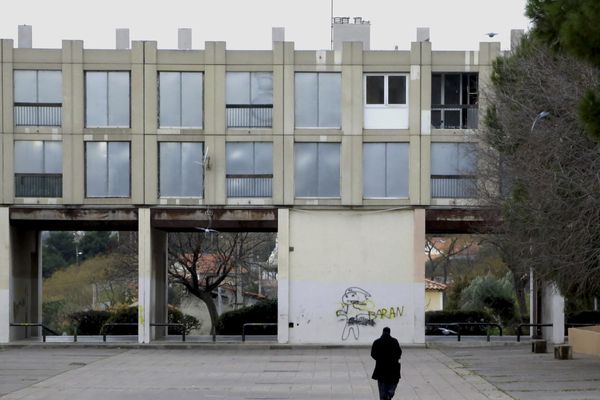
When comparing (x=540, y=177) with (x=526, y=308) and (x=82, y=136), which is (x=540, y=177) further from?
(x=526, y=308)

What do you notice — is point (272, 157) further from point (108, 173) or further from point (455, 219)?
point (455, 219)

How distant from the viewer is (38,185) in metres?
39.4

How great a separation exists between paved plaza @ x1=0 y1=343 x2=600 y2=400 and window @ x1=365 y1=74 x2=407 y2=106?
946 centimetres

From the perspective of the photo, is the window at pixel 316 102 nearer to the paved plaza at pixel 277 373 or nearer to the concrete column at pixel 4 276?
the paved plaza at pixel 277 373

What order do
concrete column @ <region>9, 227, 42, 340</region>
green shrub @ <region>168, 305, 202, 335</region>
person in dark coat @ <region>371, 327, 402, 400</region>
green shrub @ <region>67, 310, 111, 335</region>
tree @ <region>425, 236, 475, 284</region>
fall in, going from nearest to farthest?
1. person in dark coat @ <region>371, 327, 402, 400</region>
2. concrete column @ <region>9, 227, 42, 340</region>
3. green shrub @ <region>67, 310, 111, 335</region>
4. green shrub @ <region>168, 305, 202, 335</region>
5. tree @ <region>425, 236, 475, 284</region>

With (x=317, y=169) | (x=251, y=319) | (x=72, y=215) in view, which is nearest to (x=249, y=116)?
(x=317, y=169)

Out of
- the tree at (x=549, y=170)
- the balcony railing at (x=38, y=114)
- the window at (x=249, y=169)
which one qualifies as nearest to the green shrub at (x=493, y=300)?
the window at (x=249, y=169)

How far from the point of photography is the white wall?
130 ft

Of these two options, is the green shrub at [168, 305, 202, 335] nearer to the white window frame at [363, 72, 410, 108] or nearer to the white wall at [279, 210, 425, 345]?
the white wall at [279, 210, 425, 345]

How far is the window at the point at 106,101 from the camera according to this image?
39.6 metres

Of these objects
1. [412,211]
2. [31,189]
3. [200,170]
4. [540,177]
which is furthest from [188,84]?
[540,177]

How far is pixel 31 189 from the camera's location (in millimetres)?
39375

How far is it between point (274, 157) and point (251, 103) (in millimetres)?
2287

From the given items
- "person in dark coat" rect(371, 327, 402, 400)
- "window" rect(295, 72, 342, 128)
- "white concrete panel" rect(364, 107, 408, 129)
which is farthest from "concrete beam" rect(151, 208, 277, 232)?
"person in dark coat" rect(371, 327, 402, 400)
